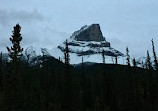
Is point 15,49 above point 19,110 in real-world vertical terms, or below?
above

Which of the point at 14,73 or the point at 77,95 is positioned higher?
the point at 14,73

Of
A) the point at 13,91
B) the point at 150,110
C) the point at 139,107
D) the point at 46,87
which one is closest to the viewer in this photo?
the point at 13,91

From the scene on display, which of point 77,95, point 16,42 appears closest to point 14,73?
point 16,42

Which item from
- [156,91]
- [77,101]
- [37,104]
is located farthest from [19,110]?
[156,91]

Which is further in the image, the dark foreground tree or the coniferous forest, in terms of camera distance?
the coniferous forest

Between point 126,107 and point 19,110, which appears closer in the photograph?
point 19,110

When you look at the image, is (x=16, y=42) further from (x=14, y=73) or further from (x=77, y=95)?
(x=77, y=95)

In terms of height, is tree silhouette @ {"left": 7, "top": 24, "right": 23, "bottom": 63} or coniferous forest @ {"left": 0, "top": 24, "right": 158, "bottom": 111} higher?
tree silhouette @ {"left": 7, "top": 24, "right": 23, "bottom": 63}

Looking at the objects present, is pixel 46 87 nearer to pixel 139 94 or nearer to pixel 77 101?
pixel 77 101

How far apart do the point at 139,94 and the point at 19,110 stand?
23.4 metres

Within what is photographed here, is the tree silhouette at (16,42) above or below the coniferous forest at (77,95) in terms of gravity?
above

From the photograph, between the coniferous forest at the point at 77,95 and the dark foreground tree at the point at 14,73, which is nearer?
the dark foreground tree at the point at 14,73

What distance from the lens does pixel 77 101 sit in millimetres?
58875

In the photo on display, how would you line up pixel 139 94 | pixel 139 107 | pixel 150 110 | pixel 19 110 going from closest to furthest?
pixel 19 110, pixel 150 110, pixel 139 107, pixel 139 94
